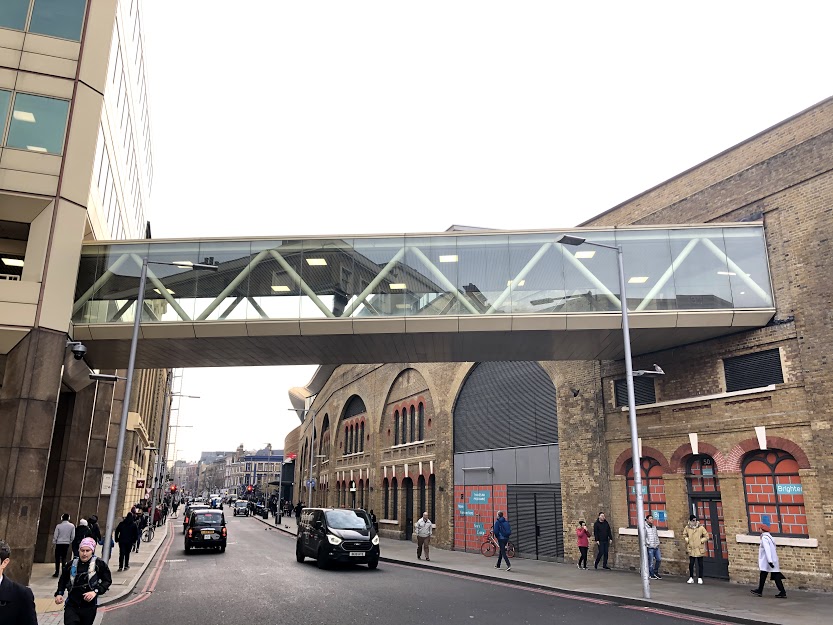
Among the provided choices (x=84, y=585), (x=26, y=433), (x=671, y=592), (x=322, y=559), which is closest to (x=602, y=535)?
(x=671, y=592)

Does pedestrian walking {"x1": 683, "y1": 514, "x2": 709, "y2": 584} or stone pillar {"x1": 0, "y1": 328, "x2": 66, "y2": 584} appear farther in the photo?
pedestrian walking {"x1": 683, "y1": 514, "x2": 709, "y2": 584}

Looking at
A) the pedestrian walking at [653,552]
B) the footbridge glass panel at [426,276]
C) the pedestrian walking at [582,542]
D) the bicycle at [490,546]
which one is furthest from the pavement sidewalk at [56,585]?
the pedestrian walking at [653,552]

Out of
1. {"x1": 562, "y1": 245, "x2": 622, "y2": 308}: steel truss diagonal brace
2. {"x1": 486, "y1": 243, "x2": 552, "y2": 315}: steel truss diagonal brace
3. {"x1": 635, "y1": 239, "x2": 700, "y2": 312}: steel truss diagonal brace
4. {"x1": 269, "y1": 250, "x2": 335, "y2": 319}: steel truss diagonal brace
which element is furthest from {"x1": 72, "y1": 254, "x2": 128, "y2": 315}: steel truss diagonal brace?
{"x1": 635, "y1": 239, "x2": 700, "y2": 312}: steel truss diagonal brace

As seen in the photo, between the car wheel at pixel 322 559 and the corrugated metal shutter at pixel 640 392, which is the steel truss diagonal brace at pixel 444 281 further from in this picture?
the car wheel at pixel 322 559

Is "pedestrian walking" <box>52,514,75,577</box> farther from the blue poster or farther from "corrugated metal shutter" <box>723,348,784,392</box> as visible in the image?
"corrugated metal shutter" <box>723,348,784,392</box>

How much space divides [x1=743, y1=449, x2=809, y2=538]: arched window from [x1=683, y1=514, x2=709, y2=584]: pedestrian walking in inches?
48.6

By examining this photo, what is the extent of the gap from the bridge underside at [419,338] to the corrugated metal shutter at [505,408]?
15.5ft

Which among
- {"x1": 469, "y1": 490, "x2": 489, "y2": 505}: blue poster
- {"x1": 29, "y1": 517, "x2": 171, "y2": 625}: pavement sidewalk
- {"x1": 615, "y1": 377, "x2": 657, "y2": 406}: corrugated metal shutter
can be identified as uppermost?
{"x1": 615, "y1": 377, "x2": 657, "y2": 406}: corrugated metal shutter

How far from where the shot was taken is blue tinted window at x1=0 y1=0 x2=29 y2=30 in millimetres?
17938

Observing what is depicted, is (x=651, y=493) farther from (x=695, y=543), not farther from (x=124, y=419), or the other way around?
(x=124, y=419)

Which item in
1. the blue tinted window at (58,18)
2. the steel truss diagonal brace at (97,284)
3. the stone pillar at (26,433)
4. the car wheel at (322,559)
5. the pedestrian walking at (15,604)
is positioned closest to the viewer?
the pedestrian walking at (15,604)

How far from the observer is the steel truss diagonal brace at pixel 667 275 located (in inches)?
696

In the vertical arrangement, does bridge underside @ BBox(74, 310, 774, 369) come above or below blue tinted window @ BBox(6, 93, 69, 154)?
below

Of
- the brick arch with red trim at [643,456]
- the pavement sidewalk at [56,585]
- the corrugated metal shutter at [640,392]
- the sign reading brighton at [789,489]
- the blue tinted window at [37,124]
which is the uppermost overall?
the blue tinted window at [37,124]
